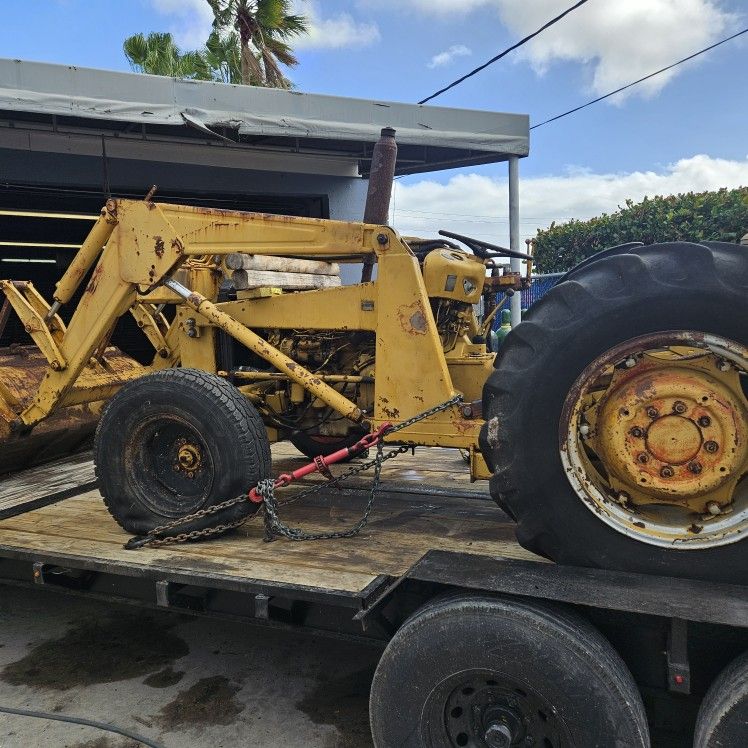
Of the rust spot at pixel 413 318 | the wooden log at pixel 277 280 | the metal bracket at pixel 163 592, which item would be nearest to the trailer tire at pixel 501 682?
the metal bracket at pixel 163 592

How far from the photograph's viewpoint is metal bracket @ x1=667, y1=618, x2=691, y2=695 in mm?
2114

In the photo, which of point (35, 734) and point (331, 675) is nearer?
point (35, 734)

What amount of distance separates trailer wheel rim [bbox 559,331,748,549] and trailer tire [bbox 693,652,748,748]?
16.8 inches

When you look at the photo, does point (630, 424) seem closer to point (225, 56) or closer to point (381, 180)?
point (381, 180)

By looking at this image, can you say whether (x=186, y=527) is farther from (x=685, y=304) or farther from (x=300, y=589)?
(x=685, y=304)

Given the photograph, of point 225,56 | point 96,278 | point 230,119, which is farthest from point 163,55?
point 96,278

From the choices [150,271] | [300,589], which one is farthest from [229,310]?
[300,589]

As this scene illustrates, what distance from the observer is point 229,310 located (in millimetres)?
4254

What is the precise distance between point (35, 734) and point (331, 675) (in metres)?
1.44

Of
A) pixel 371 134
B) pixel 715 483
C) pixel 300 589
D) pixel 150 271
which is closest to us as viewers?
pixel 715 483

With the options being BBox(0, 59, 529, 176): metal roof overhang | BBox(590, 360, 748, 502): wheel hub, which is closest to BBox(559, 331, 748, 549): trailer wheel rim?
BBox(590, 360, 748, 502): wheel hub

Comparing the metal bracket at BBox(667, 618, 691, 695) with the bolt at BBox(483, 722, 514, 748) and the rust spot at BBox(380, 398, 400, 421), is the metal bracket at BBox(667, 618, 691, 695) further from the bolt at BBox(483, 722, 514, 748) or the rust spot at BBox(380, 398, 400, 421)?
the rust spot at BBox(380, 398, 400, 421)

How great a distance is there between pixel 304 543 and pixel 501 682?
1381mm

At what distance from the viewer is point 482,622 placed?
2.28 meters
